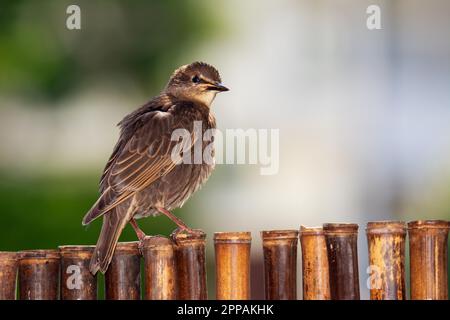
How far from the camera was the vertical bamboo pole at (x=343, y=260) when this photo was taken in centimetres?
447

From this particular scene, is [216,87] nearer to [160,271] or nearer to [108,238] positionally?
[108,238]

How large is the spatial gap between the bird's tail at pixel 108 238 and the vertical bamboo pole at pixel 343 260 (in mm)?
1026

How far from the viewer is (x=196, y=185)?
571 cm

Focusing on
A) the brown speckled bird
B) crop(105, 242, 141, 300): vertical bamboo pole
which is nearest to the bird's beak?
the brown speckled bird

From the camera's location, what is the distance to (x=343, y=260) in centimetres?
448

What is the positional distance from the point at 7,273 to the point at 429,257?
1.90 metres

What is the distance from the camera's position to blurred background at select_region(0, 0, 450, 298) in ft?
24.2

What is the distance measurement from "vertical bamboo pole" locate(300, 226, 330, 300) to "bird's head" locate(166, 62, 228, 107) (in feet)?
5.87

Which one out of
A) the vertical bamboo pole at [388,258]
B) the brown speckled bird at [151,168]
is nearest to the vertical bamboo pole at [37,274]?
the brown speckled bird at [151,168]

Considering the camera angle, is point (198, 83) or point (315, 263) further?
point (198, 83)

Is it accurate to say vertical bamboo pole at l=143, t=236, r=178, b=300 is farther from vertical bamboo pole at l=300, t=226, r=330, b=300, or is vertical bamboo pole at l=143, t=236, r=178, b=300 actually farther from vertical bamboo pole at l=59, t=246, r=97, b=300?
vertical bamboo pole at l=300, t=226, r=330, b=300

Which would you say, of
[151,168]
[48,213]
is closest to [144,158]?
[151,168]

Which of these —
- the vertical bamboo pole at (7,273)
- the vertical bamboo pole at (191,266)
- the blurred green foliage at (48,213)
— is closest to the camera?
the vertical bamboo pole at (7,273)

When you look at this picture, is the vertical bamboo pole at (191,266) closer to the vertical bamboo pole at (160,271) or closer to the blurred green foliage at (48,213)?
the vertical bamboo pole at (160,271)
